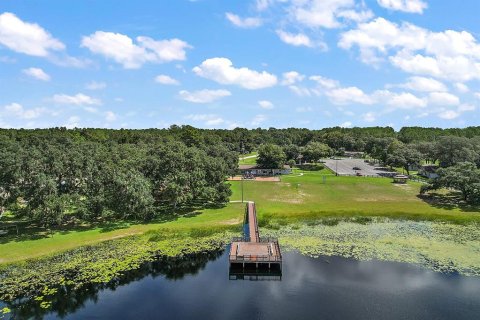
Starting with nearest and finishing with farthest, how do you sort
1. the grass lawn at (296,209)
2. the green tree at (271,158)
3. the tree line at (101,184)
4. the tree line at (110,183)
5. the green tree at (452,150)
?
the grass lawn at (296,209) → the tree line at (101,184) → the tree line at (110,183) → the green tree at (452,150) → the green tree at (271,158)

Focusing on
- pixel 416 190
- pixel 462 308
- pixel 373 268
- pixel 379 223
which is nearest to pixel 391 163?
pixel 416 190

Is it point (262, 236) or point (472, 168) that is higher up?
point (472, 168)

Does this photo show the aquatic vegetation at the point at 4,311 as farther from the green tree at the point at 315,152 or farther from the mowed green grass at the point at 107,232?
the green tree at the point at 315,152

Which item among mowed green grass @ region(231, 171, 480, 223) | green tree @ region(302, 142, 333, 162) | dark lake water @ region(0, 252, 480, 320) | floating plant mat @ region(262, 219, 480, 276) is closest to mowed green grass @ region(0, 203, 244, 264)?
mowed green grass @ region(231, 171, 480, 223)

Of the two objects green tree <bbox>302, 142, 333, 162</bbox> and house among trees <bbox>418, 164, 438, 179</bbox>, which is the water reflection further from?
green tree <bbox>302, 142, 333, 162</bbox>

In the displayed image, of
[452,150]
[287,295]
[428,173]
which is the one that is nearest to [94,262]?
[287,295]

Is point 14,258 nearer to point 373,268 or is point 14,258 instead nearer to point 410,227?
point 373,268

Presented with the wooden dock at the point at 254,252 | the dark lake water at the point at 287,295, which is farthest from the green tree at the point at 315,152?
the dark lake water at the point at 287,295
